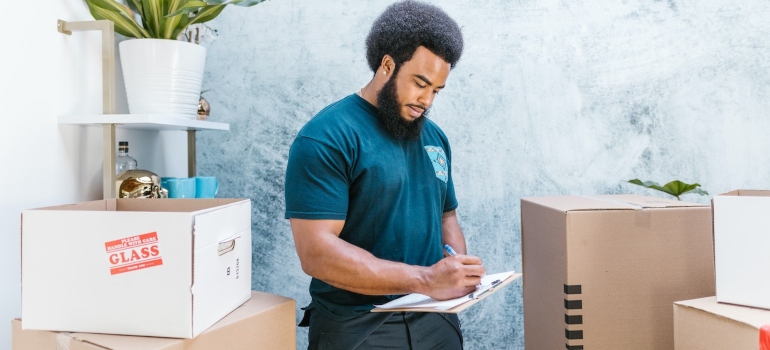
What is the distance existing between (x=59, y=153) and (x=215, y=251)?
0.60 metres

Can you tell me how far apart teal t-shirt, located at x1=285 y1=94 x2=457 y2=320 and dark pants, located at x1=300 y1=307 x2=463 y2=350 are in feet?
0.08

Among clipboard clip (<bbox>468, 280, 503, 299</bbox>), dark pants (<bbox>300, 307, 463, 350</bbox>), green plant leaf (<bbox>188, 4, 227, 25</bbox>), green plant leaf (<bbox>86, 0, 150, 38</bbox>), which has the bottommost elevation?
dark pants (<bbox>300, 307, 463, 350</bbox>)

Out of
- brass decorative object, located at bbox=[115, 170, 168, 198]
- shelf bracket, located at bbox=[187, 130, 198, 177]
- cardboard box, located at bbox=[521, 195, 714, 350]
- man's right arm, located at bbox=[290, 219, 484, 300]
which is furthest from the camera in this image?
shelf bracket, located at bbox=[187, 130, 198, 177]

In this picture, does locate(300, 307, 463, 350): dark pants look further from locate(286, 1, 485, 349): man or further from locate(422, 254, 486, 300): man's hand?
locate(422, 254, 486, 300): man's hand

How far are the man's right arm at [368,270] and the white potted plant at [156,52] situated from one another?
0.57 meters

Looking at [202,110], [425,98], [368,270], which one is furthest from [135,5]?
[368,270]

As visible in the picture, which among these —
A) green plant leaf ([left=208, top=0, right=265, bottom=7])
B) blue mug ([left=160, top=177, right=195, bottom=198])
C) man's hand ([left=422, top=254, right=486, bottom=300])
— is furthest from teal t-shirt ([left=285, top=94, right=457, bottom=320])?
blue mug ([left=160, top=177, right=195, bottom=198])

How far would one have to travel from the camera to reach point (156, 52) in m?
1.44

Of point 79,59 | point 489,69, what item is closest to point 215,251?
point 79,59

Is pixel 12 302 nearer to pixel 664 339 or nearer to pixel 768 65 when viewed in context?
pixel 664 339

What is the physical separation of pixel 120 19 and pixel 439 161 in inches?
34.8

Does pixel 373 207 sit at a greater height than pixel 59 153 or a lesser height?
lesser

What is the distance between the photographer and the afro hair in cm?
132

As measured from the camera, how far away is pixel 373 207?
124cm
